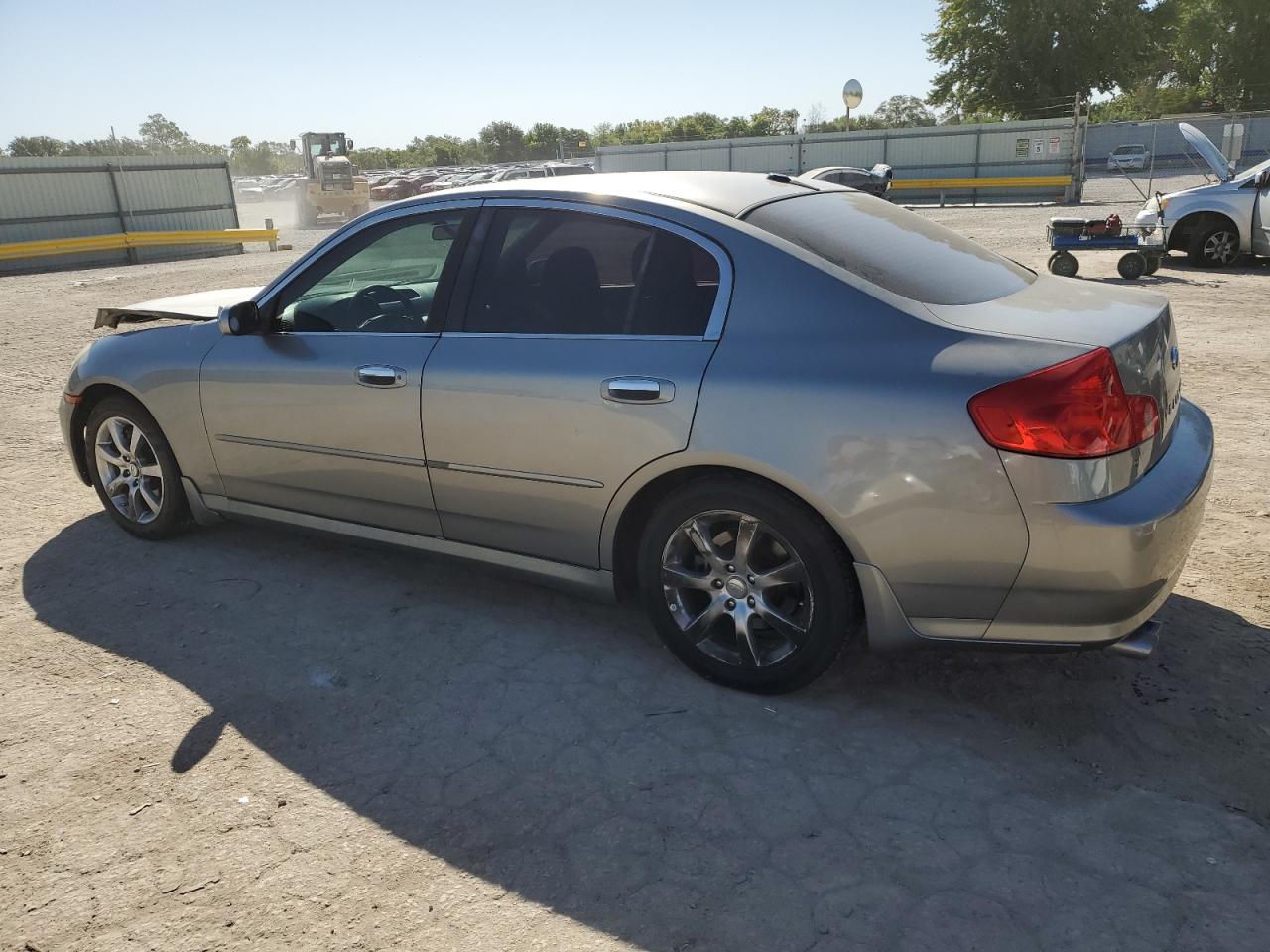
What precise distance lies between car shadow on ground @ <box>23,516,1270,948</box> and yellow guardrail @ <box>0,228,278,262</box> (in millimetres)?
21120

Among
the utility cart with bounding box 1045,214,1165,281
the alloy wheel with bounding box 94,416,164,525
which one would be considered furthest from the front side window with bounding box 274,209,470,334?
the utility cart with bounding box 1045,214,1165,281

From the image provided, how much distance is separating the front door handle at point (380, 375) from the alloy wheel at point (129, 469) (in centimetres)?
147

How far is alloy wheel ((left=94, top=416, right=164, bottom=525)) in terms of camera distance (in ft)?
15.3

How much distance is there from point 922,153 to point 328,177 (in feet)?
68.4

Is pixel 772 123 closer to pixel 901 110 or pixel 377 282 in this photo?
pixel 901 110

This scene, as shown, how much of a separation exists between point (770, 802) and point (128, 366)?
355cm

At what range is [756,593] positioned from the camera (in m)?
3.16

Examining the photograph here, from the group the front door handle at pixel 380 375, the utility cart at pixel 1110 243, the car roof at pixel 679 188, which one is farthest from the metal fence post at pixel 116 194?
the front door handle at pixel 380 375

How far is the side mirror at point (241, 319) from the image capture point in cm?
407

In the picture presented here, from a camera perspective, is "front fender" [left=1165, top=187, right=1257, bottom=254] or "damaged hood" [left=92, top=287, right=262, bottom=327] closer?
"damaged hood" [left=92, top=287, right=262, bottom=327]

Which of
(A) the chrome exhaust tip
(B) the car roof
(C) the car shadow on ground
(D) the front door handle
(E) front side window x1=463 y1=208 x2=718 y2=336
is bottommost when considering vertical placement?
(C) the car shadow on ground

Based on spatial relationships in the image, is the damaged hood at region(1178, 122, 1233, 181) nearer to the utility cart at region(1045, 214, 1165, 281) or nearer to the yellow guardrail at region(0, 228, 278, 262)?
the utility cart at region(1045, 214, 1165, 281)

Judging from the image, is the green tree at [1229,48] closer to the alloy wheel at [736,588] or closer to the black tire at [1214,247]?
the black tire at [1214,247]

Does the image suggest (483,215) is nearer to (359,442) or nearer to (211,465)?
(359,442)
